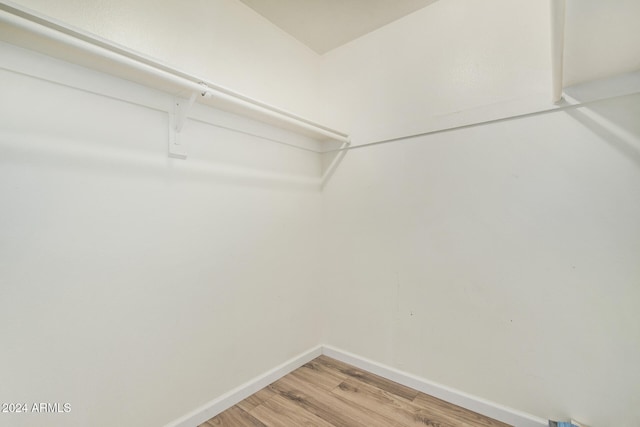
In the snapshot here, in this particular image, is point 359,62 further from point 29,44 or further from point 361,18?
point 29,44

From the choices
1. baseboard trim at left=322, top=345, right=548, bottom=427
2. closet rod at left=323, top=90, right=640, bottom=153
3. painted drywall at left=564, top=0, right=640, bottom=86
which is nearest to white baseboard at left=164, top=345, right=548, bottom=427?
baseboard trim at left=322, top=345, right=548, bottom=427

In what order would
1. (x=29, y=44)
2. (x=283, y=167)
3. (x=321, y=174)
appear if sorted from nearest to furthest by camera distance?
(x=29, y=44) < (x=283, y=167) < (x=321, y=174)

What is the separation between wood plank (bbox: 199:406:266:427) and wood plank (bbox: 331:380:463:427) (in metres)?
0.51

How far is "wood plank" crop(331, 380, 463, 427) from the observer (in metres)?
1.48

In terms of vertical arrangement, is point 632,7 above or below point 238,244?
above

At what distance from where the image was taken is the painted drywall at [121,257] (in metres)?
1.02

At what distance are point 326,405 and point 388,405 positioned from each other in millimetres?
361

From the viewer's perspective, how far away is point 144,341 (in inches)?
50.7

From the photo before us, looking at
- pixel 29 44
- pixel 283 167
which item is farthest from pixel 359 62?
pixel 29 44

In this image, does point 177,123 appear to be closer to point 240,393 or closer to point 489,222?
point 240,393

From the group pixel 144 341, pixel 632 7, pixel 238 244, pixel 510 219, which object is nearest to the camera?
pixel 632 7

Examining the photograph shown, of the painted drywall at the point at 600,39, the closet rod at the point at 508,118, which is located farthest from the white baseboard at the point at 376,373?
the painted drywall at the point at 600,39

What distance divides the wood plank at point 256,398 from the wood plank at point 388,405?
0.40 metres

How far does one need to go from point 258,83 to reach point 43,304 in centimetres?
157
